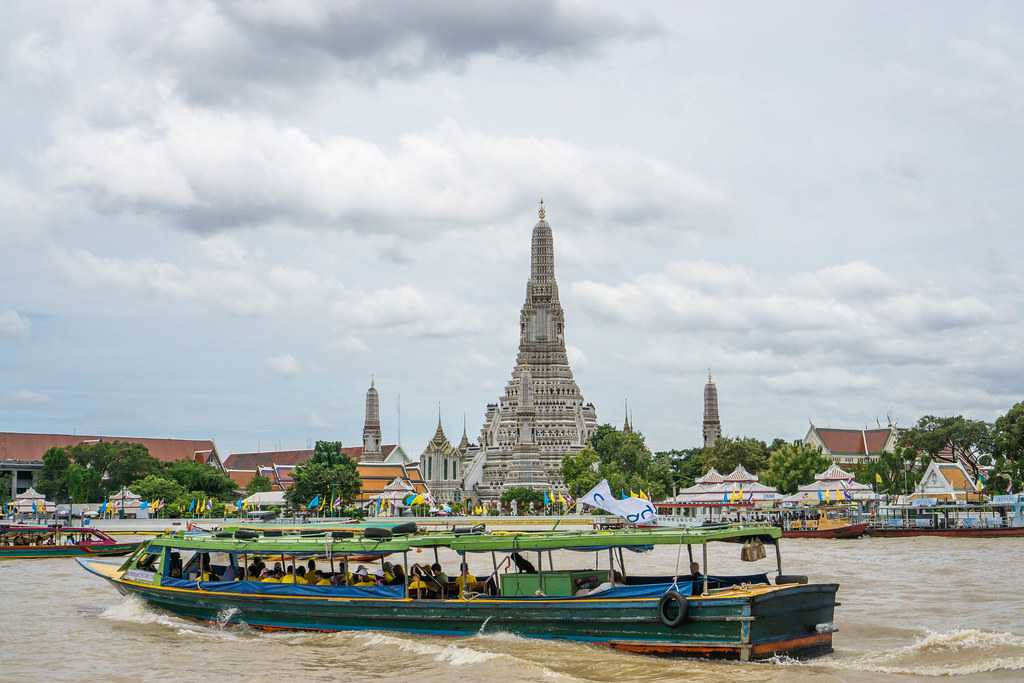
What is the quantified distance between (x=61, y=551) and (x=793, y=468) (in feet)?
193

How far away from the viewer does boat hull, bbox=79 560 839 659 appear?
1855 centimetres

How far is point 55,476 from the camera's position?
95.6 m

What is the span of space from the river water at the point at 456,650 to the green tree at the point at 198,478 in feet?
194

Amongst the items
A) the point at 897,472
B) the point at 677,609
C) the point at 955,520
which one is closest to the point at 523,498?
the point at 897,472

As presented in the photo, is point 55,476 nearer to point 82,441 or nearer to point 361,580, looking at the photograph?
point 82,441

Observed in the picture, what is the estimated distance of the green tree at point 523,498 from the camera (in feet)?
345

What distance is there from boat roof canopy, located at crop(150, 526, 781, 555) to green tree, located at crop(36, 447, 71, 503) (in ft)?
246

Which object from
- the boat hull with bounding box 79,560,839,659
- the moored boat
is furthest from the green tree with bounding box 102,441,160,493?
the boat hull with bounding box 79,560,839,659

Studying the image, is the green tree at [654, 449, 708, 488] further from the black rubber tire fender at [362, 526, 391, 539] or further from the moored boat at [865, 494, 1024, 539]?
the black rubber tire fender at [362, 526, 391, 539]

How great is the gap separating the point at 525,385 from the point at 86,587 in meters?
87.5

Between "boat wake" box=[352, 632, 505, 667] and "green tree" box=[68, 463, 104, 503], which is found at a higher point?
"green tree" box=[68, 463, 104, 503]

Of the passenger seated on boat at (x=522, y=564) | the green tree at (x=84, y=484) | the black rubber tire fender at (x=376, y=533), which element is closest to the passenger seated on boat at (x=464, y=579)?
the passenger seated on boat at (x=522, y=564)

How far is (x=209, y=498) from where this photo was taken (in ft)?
289

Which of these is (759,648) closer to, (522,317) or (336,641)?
(336,641)
